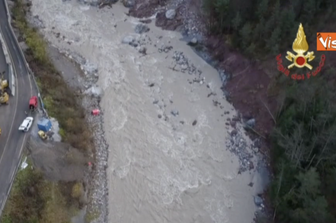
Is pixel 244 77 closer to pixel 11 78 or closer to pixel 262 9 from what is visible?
pixel 262 9

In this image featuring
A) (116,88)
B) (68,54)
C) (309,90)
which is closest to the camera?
(309,90)

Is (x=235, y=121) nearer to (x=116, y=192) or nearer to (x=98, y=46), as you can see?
A: (x=116, y=192)

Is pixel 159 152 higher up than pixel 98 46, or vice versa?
pixel 98 46

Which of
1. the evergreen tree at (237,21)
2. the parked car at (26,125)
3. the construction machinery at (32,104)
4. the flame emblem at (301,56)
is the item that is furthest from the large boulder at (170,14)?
the parked car at (26,125)

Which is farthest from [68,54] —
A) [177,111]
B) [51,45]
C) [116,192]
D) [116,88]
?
[116,192]

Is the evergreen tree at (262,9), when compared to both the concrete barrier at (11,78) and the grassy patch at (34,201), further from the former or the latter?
the grassy patch at (34,201)
